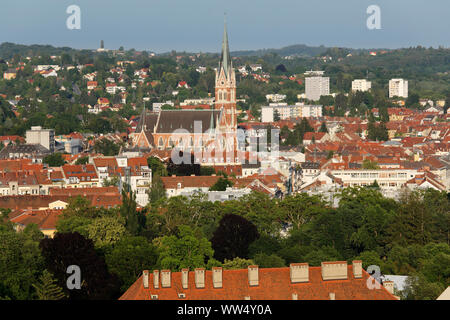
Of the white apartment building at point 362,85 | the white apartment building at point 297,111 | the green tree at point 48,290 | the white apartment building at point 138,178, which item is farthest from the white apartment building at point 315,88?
the green tree at point 48,290

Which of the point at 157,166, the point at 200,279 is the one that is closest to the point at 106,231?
the point at 200,279

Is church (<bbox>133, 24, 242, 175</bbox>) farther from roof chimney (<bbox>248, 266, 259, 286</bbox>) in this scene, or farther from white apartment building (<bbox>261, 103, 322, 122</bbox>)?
roof chimney (<bbox>248, 266, 259, 286</bbox>)

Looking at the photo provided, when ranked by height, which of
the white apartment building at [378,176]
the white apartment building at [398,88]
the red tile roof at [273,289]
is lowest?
the white apartment building at [378,176]

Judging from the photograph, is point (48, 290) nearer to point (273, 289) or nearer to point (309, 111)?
point (273, 289)

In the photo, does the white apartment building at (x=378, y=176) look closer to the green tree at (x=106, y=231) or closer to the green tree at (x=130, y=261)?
the green tree at (x=106, y=231)

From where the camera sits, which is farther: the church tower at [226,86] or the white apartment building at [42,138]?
the white apartment building at [42,138]

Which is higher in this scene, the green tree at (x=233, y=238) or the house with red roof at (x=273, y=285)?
the house with red roof at (x=273, y=285)
